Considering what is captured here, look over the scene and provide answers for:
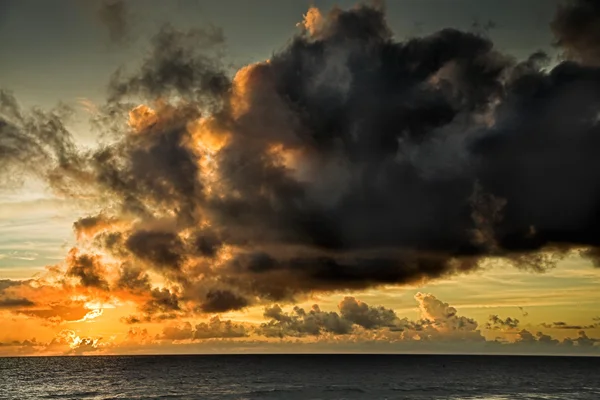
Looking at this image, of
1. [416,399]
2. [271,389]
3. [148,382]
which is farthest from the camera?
[148,382]

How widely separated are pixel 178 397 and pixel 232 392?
16.6m

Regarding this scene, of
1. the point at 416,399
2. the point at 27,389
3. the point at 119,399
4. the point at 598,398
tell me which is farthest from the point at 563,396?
the point at 27,389

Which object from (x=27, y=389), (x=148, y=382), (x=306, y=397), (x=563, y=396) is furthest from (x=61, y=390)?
(x=563, y=396)

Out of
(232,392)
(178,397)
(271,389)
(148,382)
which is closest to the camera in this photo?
(178,397)

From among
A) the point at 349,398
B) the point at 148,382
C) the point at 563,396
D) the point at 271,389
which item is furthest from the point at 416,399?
the point at 148,382

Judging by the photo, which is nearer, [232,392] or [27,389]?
[232,392]

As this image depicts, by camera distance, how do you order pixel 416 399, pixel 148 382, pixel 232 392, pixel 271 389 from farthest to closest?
pixel 148 382, pixel 271 389, pixel 232 392, pixel 416 399

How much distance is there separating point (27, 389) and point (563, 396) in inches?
5729

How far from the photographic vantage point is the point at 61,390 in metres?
174

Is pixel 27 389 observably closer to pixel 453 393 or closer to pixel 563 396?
pixel 453 393

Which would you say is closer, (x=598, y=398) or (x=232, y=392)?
(x=598, y=398)

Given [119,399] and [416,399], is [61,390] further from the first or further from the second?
[416,399]

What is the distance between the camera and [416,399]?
A: 13625 cm

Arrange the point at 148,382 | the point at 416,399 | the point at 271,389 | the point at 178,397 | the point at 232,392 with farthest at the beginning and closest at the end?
1. the point at 148,382
2. the point at 271,389
3. the point at 232,392
4. the point at 178,397
5. the point at 416,399
